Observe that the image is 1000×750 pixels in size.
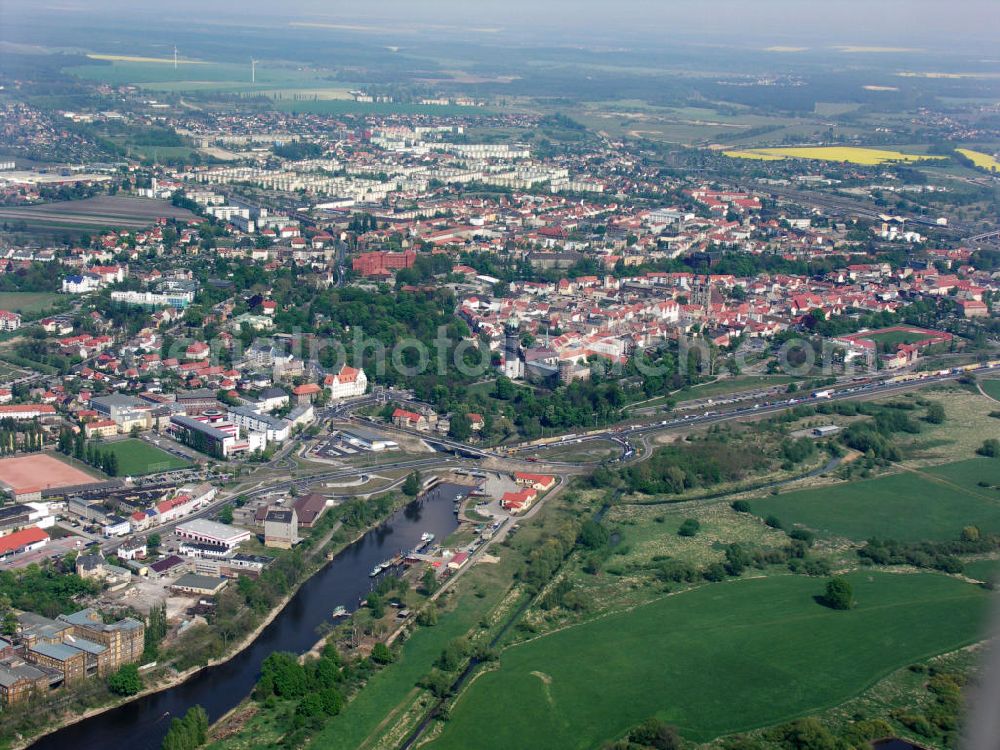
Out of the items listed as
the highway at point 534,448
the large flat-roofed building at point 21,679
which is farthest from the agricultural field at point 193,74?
the large flat-roofed building at point 21,679

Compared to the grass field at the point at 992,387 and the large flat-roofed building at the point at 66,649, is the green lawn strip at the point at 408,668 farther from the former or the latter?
the grass field at the point at 992,387

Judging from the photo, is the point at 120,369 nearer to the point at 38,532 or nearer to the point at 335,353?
the point at 335,353

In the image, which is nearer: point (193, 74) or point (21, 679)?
point (21, 679)

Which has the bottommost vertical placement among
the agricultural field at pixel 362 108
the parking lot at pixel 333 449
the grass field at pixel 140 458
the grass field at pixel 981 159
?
the grass field at pixel 140 458

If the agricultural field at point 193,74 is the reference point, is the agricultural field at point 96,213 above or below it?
below

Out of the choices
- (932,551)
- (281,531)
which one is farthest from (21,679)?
(932,551)

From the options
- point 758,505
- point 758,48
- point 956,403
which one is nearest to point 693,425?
point 758,505

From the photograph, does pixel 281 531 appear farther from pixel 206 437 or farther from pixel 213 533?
pixel 206 437
